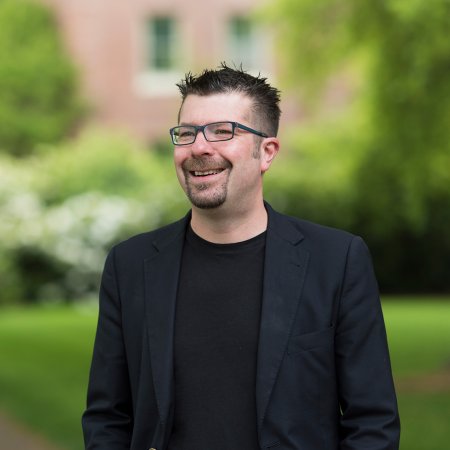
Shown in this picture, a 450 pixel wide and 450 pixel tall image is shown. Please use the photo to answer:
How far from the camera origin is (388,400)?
3.18m

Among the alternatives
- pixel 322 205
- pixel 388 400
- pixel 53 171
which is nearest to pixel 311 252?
pixel 388 400

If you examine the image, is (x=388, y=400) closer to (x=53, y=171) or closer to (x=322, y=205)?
(x=322, y=205)

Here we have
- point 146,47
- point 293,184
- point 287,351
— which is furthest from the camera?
point 146,47

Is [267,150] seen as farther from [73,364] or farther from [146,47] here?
[146,47]

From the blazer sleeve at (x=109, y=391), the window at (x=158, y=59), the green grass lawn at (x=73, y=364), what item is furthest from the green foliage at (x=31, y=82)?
the blazer sleeve at (x=109, y=391)

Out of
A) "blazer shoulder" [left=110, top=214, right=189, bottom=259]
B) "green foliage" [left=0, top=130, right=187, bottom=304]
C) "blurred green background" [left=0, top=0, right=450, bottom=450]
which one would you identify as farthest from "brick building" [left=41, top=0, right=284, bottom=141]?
"blazer shoulder" [left=110, top=214, right=189, bottom=259]

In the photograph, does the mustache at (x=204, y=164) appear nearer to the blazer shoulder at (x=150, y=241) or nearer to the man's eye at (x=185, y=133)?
the man's eye at (x=185, y=133)

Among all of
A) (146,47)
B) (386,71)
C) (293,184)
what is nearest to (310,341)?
(386,71)

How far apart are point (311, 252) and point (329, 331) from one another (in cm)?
27

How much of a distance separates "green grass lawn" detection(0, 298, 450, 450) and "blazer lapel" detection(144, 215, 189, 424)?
5.08 meters

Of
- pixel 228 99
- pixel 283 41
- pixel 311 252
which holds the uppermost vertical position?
pixel 283 41

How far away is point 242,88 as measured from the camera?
3.25m

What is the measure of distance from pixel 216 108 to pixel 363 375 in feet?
2.89

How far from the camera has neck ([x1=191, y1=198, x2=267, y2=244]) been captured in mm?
3262
